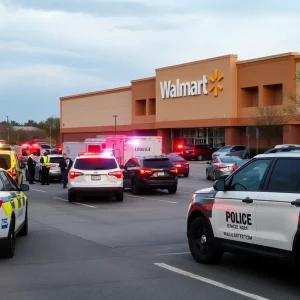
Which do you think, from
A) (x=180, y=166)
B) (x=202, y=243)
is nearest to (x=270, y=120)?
(x=180, y=166)

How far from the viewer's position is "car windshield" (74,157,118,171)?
70.8ft

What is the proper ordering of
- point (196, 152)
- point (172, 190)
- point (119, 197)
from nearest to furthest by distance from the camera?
point (119, 197)
point (172, 190)
point (196, 152)

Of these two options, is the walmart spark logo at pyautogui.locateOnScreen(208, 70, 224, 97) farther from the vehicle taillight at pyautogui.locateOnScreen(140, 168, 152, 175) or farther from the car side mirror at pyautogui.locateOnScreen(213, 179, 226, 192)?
the car side mirror at pyautogui.locateOnScreen(213, 179, 226, 192)

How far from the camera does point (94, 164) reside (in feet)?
71.1

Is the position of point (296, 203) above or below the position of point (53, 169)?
above

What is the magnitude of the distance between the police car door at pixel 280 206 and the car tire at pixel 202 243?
1328 millimetres

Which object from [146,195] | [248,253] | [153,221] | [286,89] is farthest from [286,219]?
[286,89]

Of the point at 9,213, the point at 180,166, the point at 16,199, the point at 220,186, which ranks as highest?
the point at 220,186

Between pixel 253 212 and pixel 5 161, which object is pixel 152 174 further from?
pixel 253 212

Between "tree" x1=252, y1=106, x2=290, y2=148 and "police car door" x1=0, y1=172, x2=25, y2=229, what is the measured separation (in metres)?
41.3

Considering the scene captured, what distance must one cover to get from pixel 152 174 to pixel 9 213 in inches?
562

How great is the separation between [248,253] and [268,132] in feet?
147

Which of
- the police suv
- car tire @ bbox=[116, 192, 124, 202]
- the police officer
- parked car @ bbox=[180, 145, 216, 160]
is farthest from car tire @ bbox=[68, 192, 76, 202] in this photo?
parked car @ bbox=[180, 145, 216, 160]

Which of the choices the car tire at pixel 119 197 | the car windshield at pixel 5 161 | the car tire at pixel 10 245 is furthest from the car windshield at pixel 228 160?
the car tire at pixel 10 245
